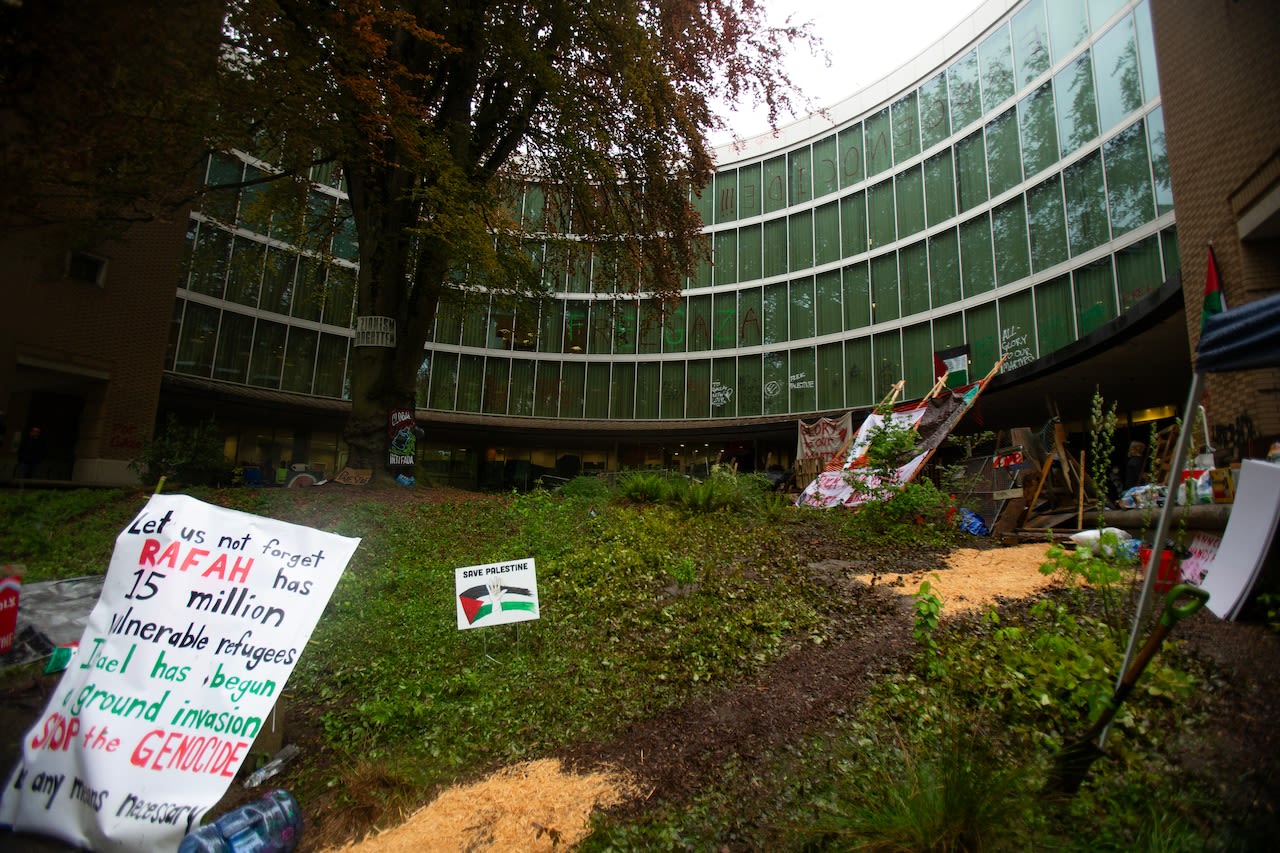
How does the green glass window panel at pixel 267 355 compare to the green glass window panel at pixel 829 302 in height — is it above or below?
below

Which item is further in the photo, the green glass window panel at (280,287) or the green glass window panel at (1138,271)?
the green glass window panel at (280,287)

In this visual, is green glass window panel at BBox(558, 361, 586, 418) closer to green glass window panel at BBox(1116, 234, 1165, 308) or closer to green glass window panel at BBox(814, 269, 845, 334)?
green glass window panel at BBox(814, 269, 845, 334)

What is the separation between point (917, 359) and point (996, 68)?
975 centimetres

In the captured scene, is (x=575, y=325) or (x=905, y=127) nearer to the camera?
(x=905, y=127)

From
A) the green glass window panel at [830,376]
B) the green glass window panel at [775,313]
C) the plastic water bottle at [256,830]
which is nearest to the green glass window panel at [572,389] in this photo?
the green glass window panel at [775,313]

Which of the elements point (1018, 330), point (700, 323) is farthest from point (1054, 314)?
point (700, 323)

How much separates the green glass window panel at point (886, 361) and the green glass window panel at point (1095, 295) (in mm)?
6444

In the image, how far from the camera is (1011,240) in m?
20.0

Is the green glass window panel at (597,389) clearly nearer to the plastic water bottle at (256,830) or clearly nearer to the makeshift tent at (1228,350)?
the plastic water bottle at (256,830)

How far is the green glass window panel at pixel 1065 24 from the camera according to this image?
18.0 metres

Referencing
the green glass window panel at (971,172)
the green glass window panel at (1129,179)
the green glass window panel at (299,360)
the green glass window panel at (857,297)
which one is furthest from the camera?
the green glass window panel at (857,297)

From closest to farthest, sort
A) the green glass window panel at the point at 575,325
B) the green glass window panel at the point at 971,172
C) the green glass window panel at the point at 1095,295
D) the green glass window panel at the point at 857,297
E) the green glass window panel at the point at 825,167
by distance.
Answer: the green glass window panel at the point at 1095,295 → the green glass window panel at the point at 971,172 → the green glass window panel at the point at 857,297 → the green glass window panel at the point at 825,167 → the green glass window panel at the point at 575,325

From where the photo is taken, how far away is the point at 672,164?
1269 centimetres

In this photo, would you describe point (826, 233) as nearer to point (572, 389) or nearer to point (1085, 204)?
point (1085, 204)
